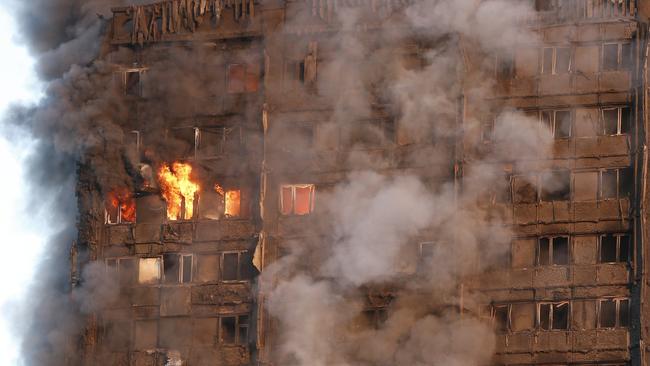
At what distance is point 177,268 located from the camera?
178 ft

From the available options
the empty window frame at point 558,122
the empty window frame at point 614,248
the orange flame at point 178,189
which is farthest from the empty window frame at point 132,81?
the empty window frame at point 614,248

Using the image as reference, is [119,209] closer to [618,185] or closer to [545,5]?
[545,5]

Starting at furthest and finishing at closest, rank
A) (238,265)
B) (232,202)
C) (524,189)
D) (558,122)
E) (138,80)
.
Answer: (138,80), (232,202), (238,265), (558,122), (524,189)

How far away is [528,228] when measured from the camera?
5138cm

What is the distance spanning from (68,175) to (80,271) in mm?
4651

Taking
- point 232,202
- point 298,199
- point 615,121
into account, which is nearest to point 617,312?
point 615,121

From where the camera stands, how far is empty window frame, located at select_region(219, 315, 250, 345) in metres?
53.0

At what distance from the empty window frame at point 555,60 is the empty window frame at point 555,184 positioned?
3485 mm

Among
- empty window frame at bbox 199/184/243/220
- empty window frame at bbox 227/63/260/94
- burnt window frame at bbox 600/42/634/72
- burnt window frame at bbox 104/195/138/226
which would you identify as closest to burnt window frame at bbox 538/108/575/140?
burnt window frame at bbox 600/42/634/72

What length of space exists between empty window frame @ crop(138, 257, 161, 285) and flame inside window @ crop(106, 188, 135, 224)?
1779 mm

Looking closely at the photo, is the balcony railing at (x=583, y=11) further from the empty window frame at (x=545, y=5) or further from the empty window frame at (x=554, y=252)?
the empty window frame at (x=554, y=252)

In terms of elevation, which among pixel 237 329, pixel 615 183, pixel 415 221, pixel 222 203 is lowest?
pixel 237 329

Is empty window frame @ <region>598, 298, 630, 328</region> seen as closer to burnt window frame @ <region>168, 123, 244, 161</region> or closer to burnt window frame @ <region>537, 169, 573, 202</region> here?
burnt window frame @ <region>537, 169, 573, 202</region>

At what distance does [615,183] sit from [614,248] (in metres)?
2.18
